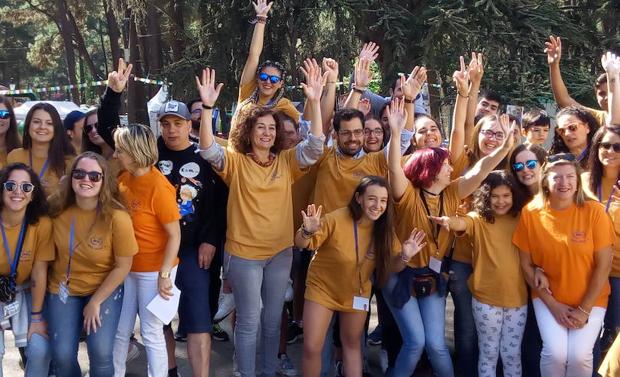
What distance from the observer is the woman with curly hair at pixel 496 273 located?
3.89 metres

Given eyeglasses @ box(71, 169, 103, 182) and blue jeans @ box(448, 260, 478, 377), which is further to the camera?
blue jeans @ box(448, 260, 478, 377)

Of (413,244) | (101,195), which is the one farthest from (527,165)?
(101,195)

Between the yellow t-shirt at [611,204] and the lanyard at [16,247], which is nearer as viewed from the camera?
the lanyard at [16,247]

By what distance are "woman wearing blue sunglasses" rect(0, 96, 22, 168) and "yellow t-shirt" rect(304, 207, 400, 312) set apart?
2808 mm

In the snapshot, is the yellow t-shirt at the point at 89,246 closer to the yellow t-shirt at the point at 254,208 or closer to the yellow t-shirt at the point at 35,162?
the yellow t-shirt at the point at 254,208

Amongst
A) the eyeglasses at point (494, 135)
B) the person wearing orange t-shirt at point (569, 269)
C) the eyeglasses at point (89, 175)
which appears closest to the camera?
the eyeglasses at point (89, 175)

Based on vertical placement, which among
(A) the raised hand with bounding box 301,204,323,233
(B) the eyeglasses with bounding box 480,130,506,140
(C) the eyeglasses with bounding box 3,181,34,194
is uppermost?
(B) the eyeglasses with bounding box 480,130,506,140

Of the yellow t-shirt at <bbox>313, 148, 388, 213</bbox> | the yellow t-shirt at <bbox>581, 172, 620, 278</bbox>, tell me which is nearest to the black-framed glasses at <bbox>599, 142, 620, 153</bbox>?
the yellow t-shirt at <bbox>581, 172, 620, 278</bbox>

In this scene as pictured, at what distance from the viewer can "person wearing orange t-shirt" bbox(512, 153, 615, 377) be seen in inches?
145

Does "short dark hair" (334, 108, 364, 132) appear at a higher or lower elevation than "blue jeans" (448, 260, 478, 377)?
higher

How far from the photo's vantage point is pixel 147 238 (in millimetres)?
3762

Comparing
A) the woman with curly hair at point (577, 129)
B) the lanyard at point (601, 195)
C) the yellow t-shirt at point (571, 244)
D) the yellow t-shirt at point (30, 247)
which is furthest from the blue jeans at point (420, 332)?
the yellow t-shirt at point (30, 247)

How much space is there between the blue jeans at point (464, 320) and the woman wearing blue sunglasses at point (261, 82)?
1.92m

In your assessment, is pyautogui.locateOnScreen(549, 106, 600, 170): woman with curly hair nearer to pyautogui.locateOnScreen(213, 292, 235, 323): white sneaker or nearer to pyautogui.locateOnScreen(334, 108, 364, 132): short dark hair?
pyautogui.locateOnScreen(334, 108, 364, 132): short dark hair
